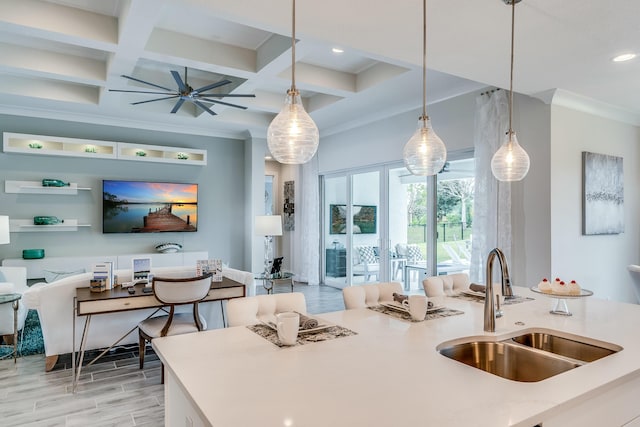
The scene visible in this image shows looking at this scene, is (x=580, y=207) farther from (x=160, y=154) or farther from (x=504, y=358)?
(x=160, y=154)

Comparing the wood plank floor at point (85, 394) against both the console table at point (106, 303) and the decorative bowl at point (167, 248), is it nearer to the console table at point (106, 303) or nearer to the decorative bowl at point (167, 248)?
the console table at point (106, 303)

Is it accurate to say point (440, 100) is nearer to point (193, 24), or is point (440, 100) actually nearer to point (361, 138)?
point (361, 138)

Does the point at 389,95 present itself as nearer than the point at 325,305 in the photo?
Yes

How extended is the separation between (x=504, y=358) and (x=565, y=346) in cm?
33

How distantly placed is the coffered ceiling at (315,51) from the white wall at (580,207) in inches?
11.4

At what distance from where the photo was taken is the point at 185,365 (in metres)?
1.37

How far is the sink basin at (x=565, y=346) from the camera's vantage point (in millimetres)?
1671

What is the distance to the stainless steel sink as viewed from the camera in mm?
1613

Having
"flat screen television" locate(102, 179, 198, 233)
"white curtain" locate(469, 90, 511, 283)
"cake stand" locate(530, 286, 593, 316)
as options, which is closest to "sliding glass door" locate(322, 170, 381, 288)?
"white curtain" locate(469, 90, 511, 283)

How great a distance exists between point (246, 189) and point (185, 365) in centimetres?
634

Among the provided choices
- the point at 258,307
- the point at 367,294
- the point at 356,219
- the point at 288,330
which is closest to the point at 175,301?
the point at 258,307

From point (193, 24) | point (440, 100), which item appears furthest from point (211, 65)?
point (440, 100)

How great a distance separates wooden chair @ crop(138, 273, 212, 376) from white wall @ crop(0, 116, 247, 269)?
3.47 m

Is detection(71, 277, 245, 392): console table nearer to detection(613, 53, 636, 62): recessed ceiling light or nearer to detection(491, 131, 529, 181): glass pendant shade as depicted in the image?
detection(491, 131, 529, 181): glass pendant shade
